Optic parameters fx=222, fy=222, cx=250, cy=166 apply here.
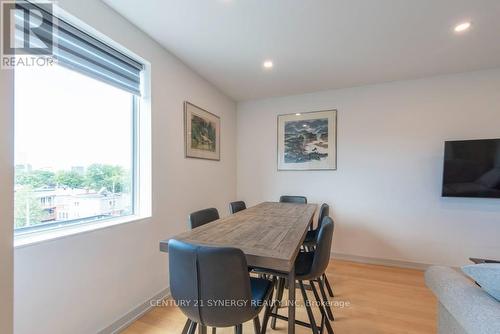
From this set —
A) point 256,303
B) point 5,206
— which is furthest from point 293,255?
point 5,206

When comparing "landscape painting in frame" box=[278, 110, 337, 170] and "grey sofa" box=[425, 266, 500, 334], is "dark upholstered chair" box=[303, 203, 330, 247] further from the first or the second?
"landscape painting in frame" box=[278, 110, 337, 170]

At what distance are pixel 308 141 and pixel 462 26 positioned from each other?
2.07 meters

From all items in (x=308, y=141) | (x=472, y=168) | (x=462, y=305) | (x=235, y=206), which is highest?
(x=308, y=141)

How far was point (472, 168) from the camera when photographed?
2674 millimetres

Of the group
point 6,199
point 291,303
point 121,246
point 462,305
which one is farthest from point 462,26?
point 121,246

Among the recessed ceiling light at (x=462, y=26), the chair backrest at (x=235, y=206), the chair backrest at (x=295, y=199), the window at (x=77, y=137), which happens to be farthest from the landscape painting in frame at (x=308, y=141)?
the window at (x=77, y=137)

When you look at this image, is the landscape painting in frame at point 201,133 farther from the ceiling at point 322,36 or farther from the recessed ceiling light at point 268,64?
the recessed ceiling light at point 268,64

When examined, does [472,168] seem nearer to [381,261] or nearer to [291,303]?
[381,261]

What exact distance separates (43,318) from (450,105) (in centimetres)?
456

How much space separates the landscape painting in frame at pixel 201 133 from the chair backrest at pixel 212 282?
182 cm

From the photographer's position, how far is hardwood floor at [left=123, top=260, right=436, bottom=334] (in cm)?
185

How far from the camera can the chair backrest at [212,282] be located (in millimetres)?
982

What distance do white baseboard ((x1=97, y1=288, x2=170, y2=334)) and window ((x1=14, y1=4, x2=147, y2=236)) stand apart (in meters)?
0.83

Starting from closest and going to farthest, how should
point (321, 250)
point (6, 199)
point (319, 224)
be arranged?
point (6, 199) → point (321, 250) → point (319, 224)
